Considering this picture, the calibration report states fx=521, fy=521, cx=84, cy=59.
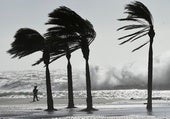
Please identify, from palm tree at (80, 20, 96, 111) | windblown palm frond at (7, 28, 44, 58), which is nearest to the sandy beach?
palm tree at (80, 20, 96, 111)

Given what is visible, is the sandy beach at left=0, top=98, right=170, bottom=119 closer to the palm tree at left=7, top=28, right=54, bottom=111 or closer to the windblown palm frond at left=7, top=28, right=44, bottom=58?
the palm tree at left=7, top=28, right=54, bottom=111

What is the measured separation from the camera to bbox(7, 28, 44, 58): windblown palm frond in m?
33.7

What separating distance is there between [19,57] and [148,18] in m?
9.43

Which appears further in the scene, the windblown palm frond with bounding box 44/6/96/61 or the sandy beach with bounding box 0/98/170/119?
the windblown palm frond with bounding box 44/6/96/61

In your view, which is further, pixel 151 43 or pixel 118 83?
pixel 118 83

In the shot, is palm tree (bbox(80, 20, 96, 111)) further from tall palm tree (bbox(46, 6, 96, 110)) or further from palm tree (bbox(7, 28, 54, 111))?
palm tree (bbox(7, 28, 54, 111))

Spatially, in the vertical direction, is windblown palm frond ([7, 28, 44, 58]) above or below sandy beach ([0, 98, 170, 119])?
above

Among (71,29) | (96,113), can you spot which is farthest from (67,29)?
(96,113)

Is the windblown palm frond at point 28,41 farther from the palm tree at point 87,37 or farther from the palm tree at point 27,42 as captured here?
the palm tree at point 87,37

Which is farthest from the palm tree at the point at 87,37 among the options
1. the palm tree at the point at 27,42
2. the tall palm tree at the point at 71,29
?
the palm tree at the point at 27,42

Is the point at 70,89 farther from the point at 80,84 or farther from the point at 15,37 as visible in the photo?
the point at 80,84

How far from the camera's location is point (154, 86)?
113188mm

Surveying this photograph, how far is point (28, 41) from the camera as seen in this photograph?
33656 mm

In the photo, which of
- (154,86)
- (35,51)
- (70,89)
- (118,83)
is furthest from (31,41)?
(118,83)
